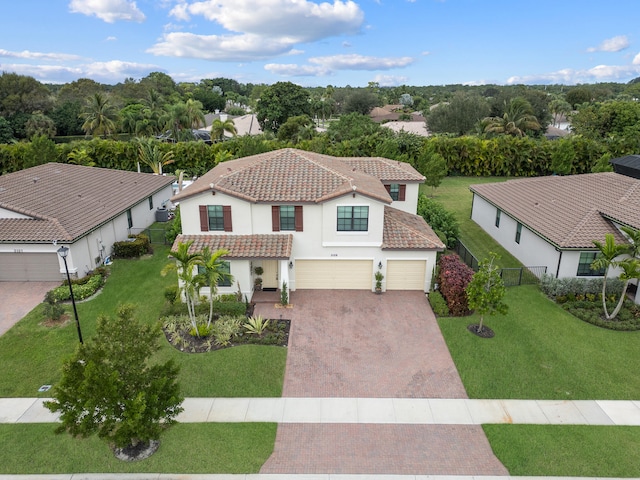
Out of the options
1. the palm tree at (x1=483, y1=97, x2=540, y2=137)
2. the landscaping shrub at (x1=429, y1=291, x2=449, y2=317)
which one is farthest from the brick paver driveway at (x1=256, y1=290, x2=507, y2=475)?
the palm tree at (x1=483, y1=97, x2=540, y2=137)

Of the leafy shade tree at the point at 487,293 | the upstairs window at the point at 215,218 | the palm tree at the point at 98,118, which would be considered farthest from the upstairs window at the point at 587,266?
the palm tree at the point at 98,118

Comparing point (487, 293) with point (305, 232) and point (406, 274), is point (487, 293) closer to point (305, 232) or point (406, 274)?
point (406, 274)

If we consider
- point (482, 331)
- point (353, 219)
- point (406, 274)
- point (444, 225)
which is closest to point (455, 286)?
point (482, 331)

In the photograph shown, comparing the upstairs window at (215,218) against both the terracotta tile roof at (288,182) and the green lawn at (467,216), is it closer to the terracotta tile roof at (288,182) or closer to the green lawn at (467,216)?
the terracotta tile roof at (288,182)

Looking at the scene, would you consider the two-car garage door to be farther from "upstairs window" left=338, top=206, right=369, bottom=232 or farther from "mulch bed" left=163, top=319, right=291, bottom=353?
"mulch bed" left=163, top=319, right=291, bottom=353

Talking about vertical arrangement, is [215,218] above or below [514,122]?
below

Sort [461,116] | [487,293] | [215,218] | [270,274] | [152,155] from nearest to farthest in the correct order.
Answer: [487,293]
[215,218]
[270,274]
[152,155]
[461,116]

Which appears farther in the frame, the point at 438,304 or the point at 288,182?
the point at 288,182
